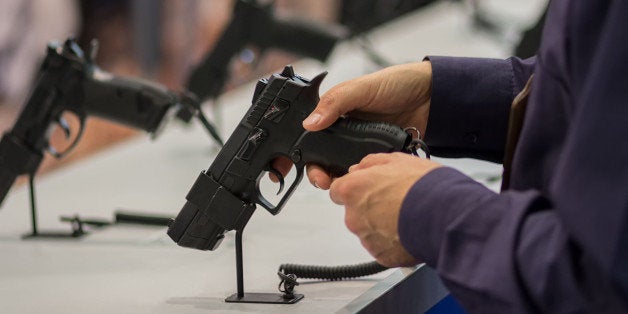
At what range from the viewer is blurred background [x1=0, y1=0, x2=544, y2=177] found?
10.3ft

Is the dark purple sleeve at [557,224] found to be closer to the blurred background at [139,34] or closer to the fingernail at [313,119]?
the fingernail at [313,119]

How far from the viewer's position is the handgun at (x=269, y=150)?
4.37ft

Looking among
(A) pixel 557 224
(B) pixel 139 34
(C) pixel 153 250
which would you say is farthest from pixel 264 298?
(B) pixel 139 34

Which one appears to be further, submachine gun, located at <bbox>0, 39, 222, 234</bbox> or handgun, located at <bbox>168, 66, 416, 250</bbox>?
submachine gun, located at <bbox>0, 39, 222, 234</bbox>

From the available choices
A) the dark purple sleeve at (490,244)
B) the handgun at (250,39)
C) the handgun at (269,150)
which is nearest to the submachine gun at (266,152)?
the handgun at (269,150)

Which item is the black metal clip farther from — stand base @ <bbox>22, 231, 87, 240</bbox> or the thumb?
stand base @ <bbox>22, 231, 87, 240</bbox>

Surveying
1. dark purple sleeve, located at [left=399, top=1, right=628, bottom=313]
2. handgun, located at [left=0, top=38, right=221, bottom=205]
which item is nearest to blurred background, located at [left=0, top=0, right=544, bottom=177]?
handgun, located at [left=0, top=38, right=221, bottom=205]

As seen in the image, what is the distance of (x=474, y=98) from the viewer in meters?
1.50

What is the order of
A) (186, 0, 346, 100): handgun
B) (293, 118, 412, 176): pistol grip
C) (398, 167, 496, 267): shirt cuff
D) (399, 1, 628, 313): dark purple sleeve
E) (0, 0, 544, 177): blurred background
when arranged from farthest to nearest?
(0, 0, 544, 177): blurred background
(186, 0, 346, 100): handgun
(293, 118, 412, 176): pistol grip
(398, 167, 496, 267): shirt cuff
(399, 1, 628, 313): dark purple sleeve

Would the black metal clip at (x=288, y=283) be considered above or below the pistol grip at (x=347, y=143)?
below

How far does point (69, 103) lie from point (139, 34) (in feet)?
7.00

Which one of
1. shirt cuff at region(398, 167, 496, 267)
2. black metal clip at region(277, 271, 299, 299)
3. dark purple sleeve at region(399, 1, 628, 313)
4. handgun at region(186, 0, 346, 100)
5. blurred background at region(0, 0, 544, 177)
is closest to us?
dark purple sleeve at region(399, 1, 628, 313)

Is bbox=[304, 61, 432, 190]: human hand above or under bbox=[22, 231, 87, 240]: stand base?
above

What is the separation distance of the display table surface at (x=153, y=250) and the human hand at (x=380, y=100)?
0.22 metres
